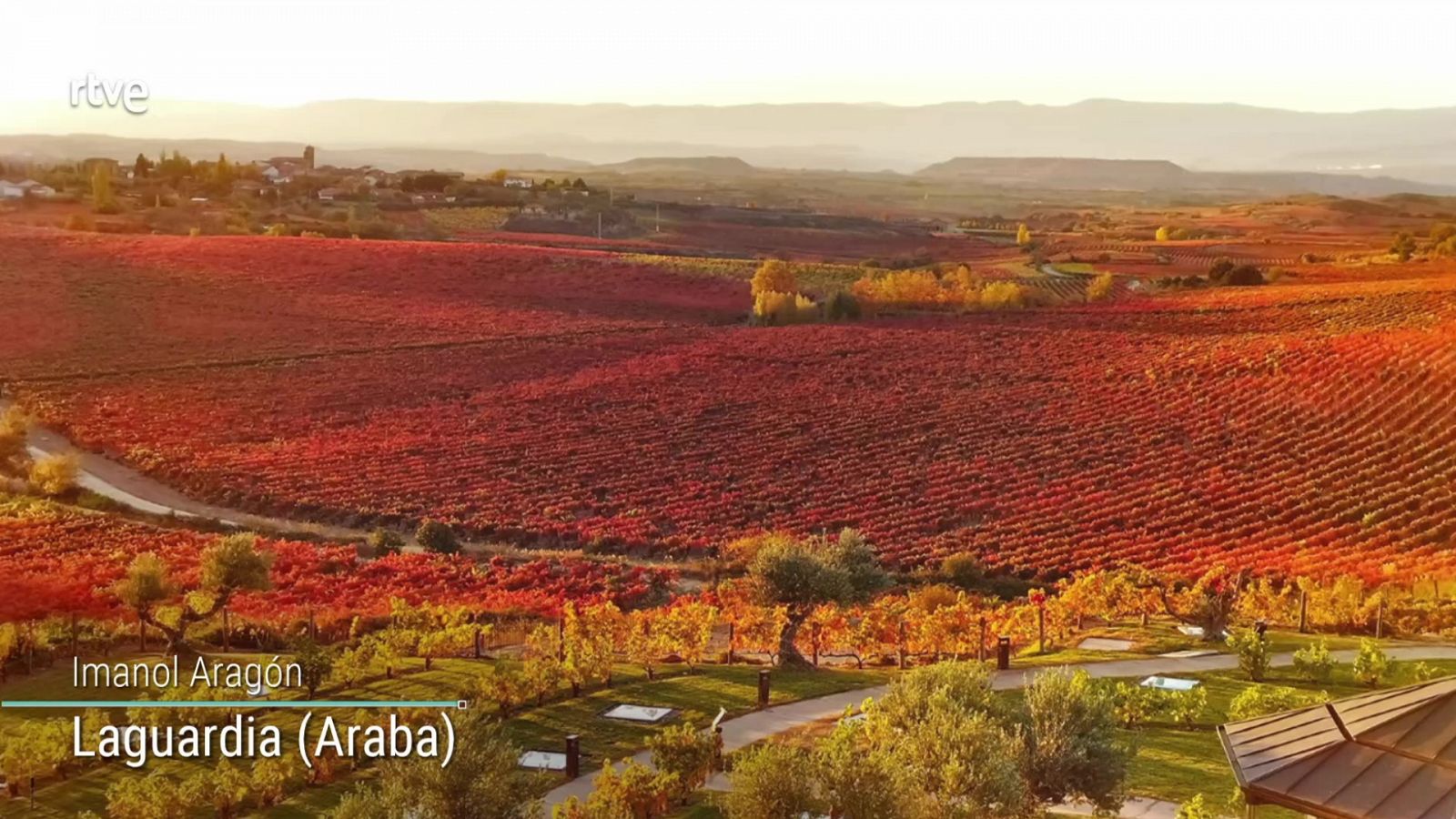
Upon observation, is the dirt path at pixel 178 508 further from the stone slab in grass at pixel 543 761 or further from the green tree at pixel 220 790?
the green tree at pixel 220 790

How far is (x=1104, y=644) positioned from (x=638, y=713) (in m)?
7.31

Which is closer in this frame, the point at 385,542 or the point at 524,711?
the point at 524,711

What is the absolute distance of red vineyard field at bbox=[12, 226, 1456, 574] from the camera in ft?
79.6

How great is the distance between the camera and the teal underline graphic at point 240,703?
13469 mm

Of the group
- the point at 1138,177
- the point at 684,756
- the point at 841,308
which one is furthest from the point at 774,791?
the point at 1138,177

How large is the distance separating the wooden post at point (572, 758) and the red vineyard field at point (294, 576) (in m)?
6.47

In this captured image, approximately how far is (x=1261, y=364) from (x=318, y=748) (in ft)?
88.5

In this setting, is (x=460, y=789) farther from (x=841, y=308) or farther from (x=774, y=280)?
(x=774, y=280)

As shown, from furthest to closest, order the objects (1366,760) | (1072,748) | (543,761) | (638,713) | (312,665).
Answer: (312,665) < (638,713) < (543,761) < (1072,748) < (1366,760)

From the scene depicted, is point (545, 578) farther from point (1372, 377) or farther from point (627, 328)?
point (627, 328)

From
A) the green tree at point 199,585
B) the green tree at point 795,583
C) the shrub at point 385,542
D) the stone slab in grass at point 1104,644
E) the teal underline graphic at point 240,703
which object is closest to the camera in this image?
the teal underline graphic at point 240,703

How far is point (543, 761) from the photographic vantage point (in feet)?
43.2

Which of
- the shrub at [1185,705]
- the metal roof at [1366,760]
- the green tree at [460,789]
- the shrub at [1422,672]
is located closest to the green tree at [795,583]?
the shrub at [1185,705]

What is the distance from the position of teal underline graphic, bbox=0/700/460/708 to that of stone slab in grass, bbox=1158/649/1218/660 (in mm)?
9778
